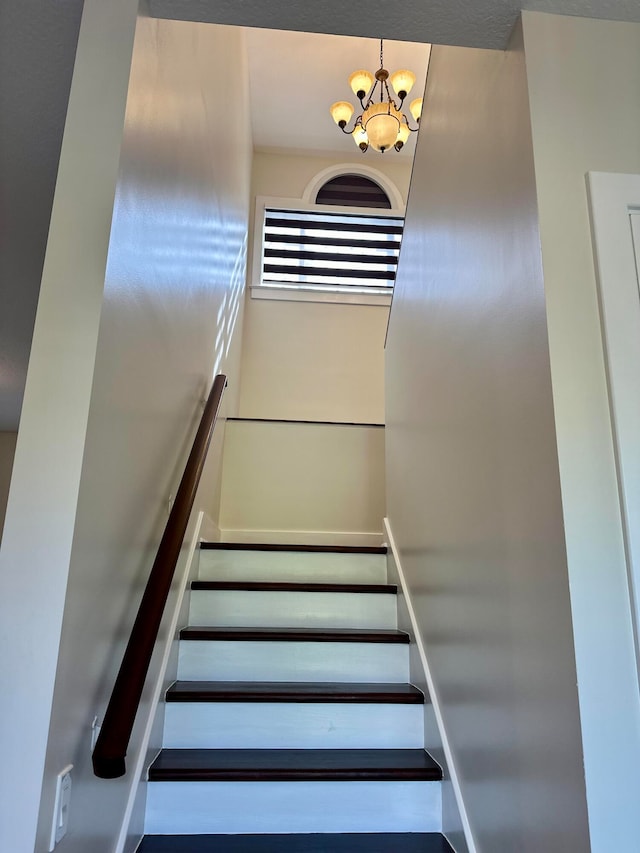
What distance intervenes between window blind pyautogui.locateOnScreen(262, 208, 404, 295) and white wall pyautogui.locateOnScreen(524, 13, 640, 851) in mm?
3650

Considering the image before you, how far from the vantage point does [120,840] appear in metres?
1.33

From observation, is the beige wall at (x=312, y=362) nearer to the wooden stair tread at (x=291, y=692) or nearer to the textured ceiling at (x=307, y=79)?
the textured ceiling at (x=307, y=79)

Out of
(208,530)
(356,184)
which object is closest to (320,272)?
(356,184)

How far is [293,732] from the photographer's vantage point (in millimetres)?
1798

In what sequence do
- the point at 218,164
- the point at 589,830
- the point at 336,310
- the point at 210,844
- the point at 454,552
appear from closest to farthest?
the point at 589,830
the point at 210,844
the point at 454,552
the point at 218,164
the point at 336,310

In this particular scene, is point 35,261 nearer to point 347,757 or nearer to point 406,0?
point 406,0

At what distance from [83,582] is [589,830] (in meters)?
0.96

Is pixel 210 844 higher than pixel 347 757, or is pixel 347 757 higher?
pixel 347 757

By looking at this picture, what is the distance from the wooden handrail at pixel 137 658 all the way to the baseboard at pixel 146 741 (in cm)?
44

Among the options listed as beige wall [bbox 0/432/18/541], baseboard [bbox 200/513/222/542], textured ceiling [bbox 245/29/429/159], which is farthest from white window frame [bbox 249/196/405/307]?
beige wall [bbox 0/432/18/541]

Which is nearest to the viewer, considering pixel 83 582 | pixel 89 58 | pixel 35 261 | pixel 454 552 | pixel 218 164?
pixel 83 582

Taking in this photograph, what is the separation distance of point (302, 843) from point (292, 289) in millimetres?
4034

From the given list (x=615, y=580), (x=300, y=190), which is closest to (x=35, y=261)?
(x=615, y=580)

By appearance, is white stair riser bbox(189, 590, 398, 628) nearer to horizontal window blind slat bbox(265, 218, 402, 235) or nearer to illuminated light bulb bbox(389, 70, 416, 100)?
illuminated light bulb bbox(389, 70, 416, 100)
